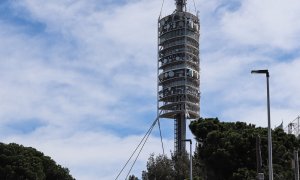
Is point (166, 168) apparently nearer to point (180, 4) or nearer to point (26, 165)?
point (26, 165)

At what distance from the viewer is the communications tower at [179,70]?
130m

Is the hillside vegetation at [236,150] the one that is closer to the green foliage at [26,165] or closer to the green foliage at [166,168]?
the green foliage at [166,168]

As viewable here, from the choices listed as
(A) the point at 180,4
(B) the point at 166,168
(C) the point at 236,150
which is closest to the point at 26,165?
(B) the point at 166,168

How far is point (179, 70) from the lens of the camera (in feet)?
427

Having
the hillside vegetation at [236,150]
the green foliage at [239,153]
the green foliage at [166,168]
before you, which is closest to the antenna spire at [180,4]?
the green foliage at [166,168]

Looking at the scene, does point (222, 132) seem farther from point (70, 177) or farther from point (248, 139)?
point (70, 177)

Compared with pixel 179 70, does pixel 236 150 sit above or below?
below

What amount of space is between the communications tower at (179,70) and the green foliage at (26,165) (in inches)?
1570

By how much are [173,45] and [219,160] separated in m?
73.5

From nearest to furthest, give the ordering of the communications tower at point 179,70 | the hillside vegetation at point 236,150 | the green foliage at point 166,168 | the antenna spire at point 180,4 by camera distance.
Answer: the hillside vegetation at point 236,150
the green foliage at point 166,168
the communications tower at point 179,70
the antenna spire at point 180,4

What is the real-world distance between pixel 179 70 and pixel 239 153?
231 ft

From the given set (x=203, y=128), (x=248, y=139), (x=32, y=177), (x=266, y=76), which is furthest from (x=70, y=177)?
(x=266, y=76)

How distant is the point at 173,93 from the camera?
429 ft

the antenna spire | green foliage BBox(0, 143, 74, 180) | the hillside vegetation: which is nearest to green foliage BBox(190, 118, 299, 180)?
the hillside vegetation
